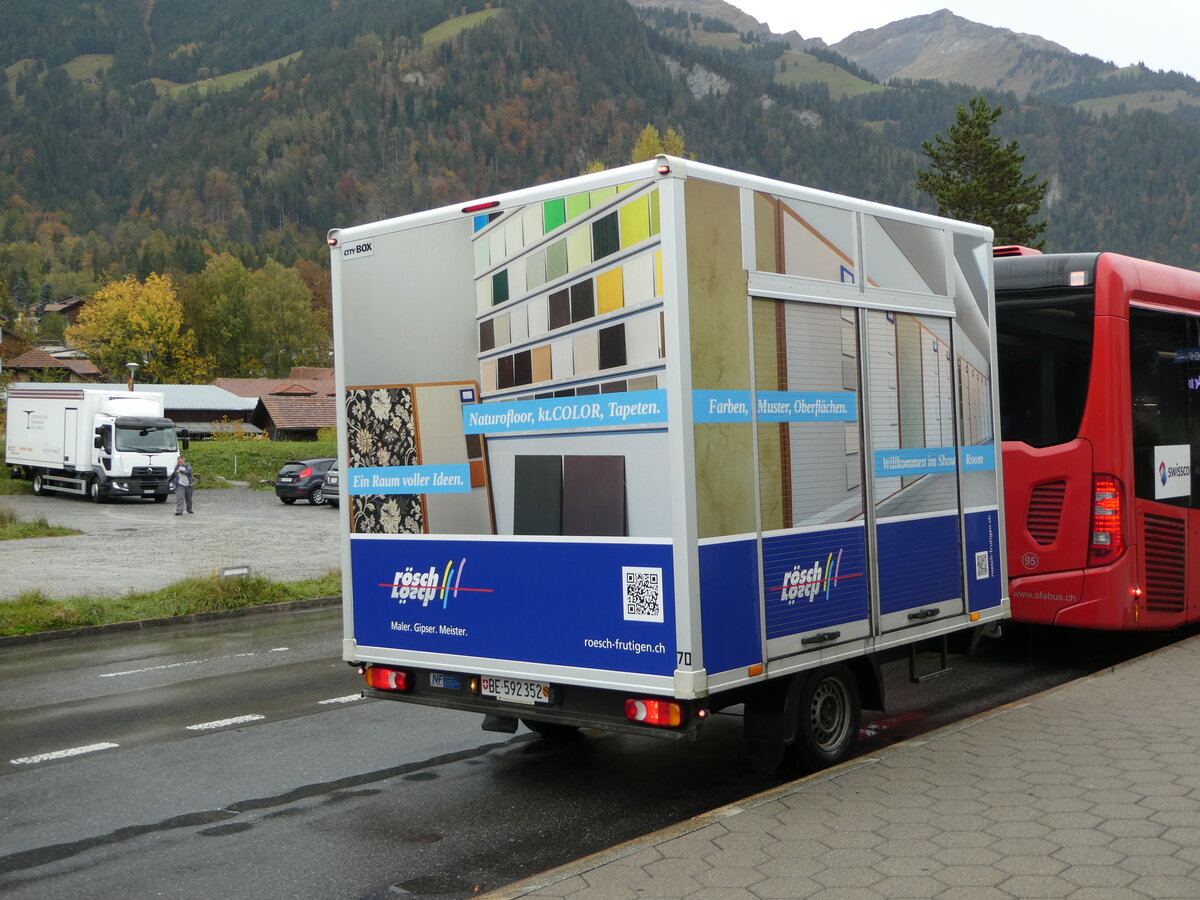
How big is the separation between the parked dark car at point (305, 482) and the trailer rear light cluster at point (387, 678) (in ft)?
111

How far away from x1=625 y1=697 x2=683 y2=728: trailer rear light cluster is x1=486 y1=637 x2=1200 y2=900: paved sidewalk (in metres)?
0.46

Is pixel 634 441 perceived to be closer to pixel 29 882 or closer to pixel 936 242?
pixel 936 242

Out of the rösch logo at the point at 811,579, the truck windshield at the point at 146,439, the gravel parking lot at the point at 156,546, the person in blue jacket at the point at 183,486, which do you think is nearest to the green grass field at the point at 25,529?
the gravel parking lot at the point at 156,546

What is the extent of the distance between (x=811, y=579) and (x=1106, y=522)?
3977 mm

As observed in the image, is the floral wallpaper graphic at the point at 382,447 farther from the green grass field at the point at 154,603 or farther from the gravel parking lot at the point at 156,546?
the gravel parking lot at the point at 156,546

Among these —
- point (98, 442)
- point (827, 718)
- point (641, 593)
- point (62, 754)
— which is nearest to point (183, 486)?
point (98, 442)

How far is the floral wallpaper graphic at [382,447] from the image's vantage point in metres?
6.51

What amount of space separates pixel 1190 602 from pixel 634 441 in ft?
20.8

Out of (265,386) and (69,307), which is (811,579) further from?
(69,307)

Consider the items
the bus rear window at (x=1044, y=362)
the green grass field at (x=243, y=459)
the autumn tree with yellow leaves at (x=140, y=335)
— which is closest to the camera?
the bus rear window at (x=1044, y=362)

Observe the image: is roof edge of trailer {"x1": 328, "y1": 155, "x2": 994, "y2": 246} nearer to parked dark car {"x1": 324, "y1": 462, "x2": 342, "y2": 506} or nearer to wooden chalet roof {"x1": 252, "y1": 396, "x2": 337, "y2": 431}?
parked dark car {"x1": 324, "y1": 462, "x2": 342, "y2": 506}

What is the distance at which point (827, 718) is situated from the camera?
21.9ft

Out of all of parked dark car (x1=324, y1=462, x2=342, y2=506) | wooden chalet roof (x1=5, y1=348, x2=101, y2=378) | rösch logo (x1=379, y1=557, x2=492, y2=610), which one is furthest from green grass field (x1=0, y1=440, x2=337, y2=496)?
wooden chalet roof (x1=5, y1=348, x2=101, y2=378)

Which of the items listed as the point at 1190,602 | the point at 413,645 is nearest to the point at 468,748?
the point at 413,645
